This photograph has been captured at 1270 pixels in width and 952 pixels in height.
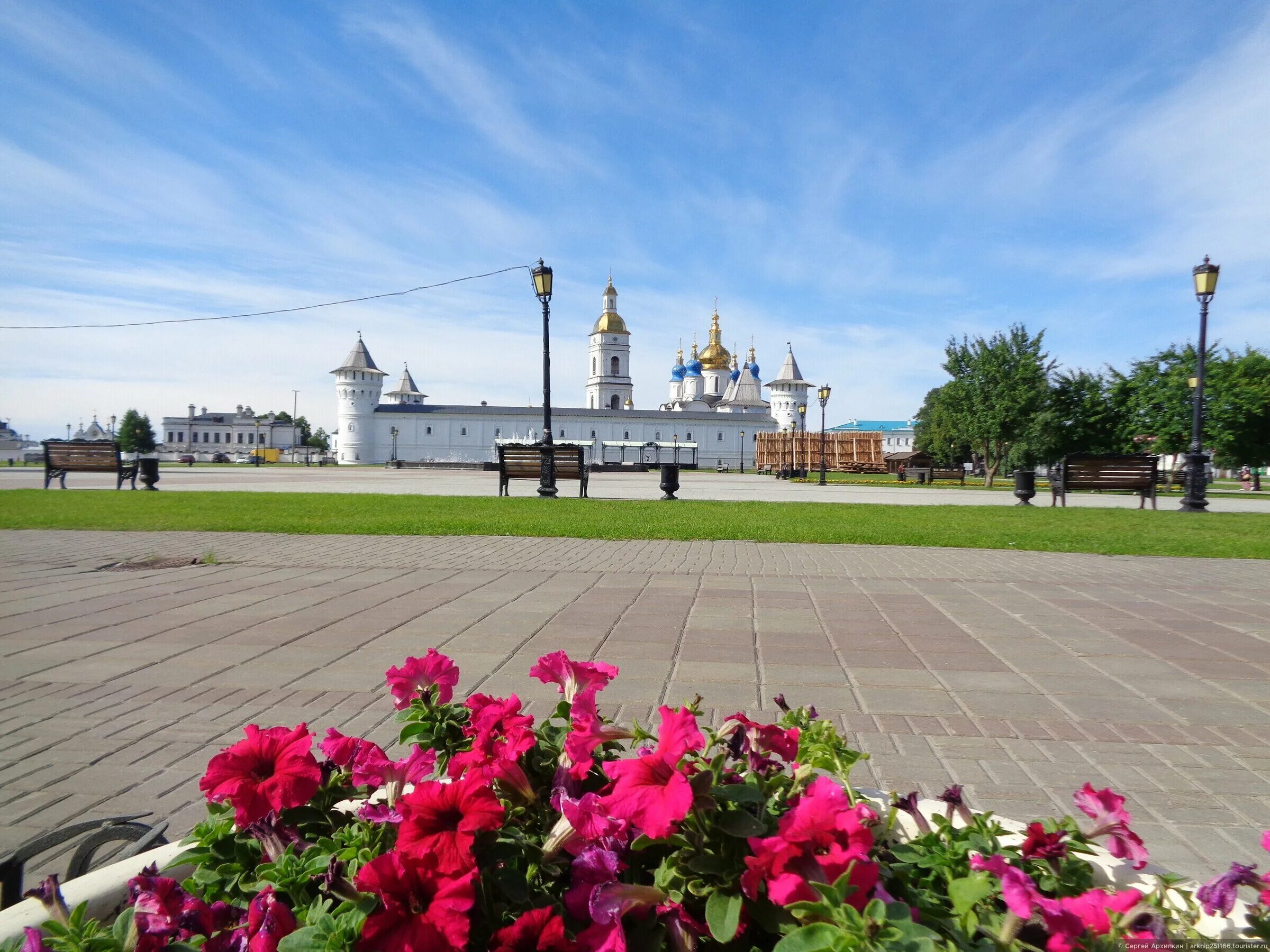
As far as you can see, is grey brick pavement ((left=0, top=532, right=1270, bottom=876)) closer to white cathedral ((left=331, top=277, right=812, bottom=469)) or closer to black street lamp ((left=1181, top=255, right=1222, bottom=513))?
black street lamp ((left=1181, top=255, right=1222, bottom=513))

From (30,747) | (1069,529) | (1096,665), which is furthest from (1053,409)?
(30,747)

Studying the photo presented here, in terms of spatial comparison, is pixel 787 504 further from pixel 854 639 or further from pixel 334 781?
pixel 334 781

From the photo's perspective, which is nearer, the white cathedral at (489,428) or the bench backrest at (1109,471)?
the bench backrest at (1109,471)

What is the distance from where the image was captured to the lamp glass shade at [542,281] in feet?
53.7

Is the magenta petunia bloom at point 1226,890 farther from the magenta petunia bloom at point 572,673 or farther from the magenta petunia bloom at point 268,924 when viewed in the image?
the magenta petunia bloom at point 268,924

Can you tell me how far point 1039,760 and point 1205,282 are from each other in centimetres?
1534

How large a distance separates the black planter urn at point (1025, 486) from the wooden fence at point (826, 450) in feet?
115

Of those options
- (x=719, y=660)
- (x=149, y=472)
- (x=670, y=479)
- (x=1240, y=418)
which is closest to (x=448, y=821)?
(x=719, y=660)

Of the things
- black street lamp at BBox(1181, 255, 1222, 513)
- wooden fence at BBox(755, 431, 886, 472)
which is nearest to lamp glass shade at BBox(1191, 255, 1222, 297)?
black street lamp at BBox(1181, 255, 1222, 513)

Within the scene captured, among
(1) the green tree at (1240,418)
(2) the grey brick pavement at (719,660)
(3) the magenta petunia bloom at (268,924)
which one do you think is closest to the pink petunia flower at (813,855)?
(3) the magenta petunia bloom at (268,924)

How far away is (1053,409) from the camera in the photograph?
4034 cm

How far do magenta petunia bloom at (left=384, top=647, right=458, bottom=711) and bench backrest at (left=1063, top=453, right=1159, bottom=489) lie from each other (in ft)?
55.3

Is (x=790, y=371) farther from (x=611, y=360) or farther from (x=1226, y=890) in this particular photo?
(x=1226, y=890)

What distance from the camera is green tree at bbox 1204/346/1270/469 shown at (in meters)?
32.8
